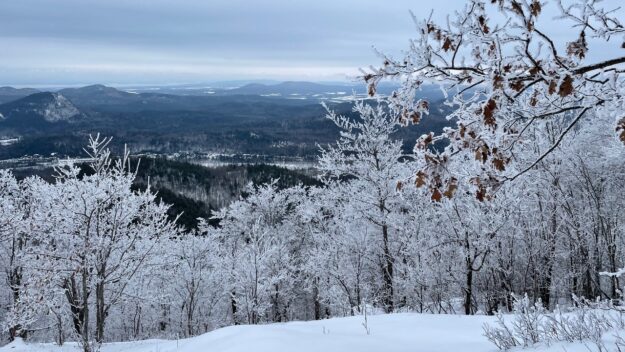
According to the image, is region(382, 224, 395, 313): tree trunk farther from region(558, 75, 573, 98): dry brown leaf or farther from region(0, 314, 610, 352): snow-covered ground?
A: region(558, 75, 573, 98): dry brown leaf

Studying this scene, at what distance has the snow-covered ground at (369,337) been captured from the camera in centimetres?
512

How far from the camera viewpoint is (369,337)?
18.6ft

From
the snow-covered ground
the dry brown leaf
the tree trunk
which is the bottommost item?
the tree trunk

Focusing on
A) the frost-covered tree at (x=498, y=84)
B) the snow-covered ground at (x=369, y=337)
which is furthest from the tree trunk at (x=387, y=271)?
the frost-covered tree at (x=498, y=84)

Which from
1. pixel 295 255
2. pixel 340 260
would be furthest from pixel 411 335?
pixel 295 255

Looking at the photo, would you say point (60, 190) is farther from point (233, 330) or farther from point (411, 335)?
point (411, 335)

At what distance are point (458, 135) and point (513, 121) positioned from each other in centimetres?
42

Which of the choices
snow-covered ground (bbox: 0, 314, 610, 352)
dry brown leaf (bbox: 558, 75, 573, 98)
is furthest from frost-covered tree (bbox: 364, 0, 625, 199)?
snow-covered ground (bbox: 0, 314, 610, 352)

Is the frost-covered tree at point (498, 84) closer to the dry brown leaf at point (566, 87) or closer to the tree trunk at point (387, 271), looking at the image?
the dry brown leaf at point (566, 87)

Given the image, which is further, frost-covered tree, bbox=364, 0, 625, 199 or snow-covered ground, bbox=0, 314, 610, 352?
snow-covered ground, bbox=0, 314, 610, 352

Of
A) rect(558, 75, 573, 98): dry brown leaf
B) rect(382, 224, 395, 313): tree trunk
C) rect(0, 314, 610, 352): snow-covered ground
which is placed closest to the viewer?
rect(558, 75, 573, 98): dry brown leaf

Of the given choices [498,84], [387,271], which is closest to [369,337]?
[498,84]

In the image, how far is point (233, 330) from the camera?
6.66 meters

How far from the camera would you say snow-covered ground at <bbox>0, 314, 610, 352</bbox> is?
512 cm
